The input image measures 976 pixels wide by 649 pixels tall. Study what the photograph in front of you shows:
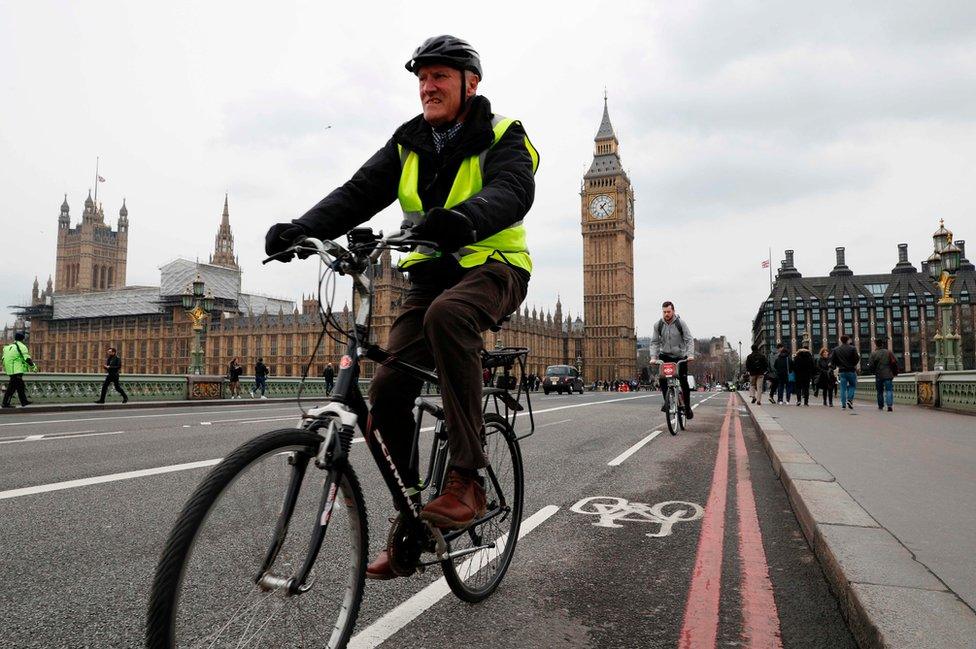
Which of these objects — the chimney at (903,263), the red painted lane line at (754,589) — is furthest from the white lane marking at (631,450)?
the chimney at (903,263)

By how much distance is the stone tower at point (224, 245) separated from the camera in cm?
11856

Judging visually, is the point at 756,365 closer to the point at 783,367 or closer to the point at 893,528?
the point at 783,367

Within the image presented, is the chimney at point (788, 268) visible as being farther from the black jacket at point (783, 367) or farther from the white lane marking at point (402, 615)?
the white lane marking at point (402, 615)

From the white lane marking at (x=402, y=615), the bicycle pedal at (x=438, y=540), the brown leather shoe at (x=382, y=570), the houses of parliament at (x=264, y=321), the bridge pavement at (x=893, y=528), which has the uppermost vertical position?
the houses of parliament at (x=264, y=321)

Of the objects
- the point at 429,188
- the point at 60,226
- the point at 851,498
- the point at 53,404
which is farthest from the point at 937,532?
the point at 60,226

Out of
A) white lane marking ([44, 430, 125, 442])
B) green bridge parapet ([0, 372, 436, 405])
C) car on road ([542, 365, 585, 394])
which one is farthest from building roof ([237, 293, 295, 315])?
white lane marking ([44, 430, 125, 442])

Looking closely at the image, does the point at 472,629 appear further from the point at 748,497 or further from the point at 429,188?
the point at 748,497

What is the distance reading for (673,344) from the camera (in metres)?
10.2

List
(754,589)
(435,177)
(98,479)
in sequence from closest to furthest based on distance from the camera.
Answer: (435,177), (754,589), (98,479)

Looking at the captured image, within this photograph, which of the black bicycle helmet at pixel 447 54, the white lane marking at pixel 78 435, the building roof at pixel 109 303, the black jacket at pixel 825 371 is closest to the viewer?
the black bicycle helmet at pixel 447 54

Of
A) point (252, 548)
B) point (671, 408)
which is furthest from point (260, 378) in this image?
point (252, 548)

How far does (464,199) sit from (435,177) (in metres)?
0.21

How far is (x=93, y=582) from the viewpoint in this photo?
2.68 m

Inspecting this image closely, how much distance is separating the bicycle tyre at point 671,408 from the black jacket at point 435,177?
785cm
